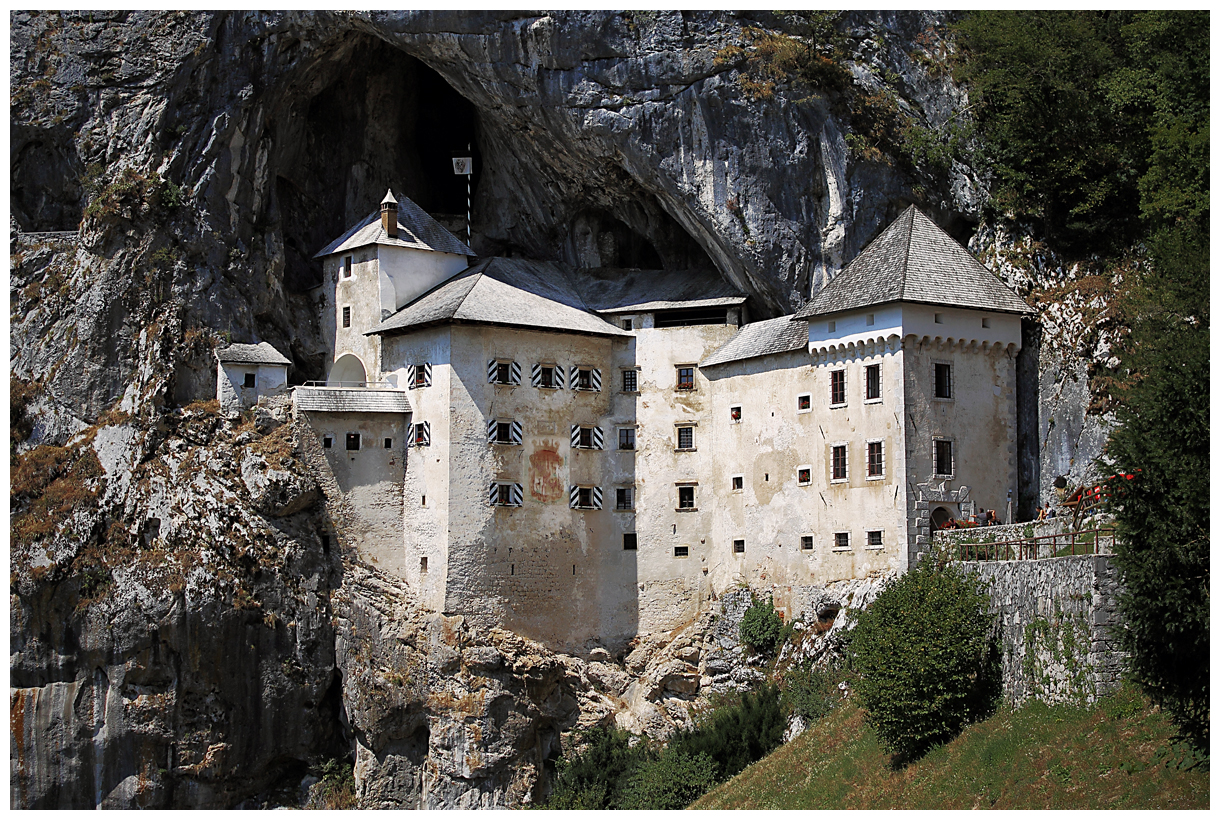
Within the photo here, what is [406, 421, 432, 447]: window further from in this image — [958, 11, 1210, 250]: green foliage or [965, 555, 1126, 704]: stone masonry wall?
[965, 555, 1126, 704]: stone masonry wall

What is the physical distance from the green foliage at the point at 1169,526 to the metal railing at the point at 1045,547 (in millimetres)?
2824

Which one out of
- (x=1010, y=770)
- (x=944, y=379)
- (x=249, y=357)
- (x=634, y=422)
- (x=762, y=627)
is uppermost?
(x=249, y=357)

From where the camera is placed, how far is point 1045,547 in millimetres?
50219

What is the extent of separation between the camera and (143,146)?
7188cm

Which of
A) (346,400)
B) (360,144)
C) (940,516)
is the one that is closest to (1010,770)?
(940,516)

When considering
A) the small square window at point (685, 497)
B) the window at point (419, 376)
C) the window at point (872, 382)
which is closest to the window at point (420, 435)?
the window at point (419, 376)

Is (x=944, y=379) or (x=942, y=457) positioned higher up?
(x=944, y=379)

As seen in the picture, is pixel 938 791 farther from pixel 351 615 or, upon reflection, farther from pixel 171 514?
pixel 171 514

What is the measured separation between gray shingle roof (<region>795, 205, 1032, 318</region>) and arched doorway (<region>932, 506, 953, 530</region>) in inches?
310

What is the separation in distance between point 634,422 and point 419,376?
381 inches

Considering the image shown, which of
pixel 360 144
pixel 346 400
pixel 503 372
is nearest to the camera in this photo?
pixel 503 372

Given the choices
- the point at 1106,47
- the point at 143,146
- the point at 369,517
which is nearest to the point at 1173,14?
the point at 1106,47

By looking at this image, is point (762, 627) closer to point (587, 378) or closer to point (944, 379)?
point (944, 379)

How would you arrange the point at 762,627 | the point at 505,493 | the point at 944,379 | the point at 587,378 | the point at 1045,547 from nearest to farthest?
the point at 1045,547 → the point at 944,379 → the point at 762,627 → the point at 505,493 → the point at 587,378
